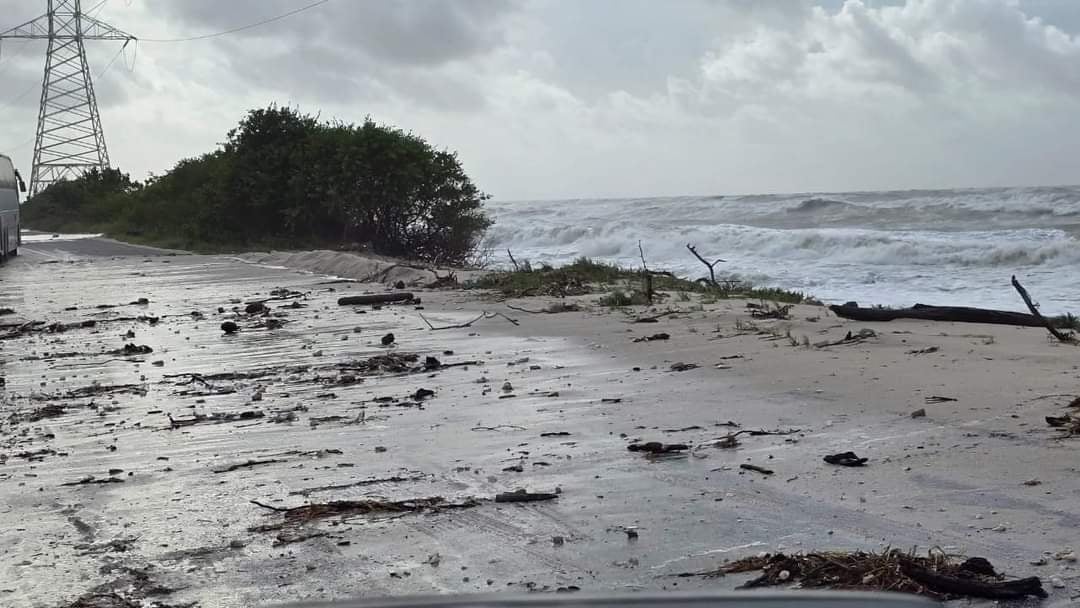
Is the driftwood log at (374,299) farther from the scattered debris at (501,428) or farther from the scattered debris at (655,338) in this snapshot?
the scattered debris at (501,428)

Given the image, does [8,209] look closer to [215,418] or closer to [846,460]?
[215,418]

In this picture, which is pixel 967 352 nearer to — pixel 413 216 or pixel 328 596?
pixel 328 596

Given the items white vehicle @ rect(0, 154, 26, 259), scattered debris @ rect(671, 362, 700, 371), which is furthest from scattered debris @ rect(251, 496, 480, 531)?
white vehicle @ rect(0, 154, 26, 259)

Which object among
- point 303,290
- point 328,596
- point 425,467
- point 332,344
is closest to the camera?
point 328,596

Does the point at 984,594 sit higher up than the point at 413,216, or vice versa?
the point at 413,216

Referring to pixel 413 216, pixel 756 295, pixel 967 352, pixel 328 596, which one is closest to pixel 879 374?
pixel 967 352

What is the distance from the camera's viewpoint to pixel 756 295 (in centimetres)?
1352

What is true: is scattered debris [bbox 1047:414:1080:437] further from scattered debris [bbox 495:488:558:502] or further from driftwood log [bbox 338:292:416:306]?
driftwood log [bbox 338:292:416:306]

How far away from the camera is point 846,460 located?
16.8 ft

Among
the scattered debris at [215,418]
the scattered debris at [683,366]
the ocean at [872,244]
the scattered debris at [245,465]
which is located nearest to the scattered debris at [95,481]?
the scattered debris at [245,465]

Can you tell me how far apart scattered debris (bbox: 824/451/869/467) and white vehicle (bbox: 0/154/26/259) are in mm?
27498

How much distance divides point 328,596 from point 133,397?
474cm

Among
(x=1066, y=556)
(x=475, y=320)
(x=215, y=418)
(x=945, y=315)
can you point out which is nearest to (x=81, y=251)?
(x=475, y=320)

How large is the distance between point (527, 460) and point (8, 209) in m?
29.0
